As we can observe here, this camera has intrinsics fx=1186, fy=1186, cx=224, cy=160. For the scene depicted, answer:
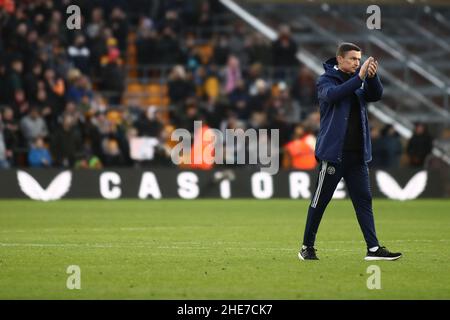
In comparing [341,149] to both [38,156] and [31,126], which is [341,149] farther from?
[31,126]

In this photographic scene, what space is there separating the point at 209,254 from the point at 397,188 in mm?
15076

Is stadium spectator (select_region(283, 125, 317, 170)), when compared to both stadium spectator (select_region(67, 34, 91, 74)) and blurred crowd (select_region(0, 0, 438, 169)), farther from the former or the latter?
stadium spectator (select_region(67, 34, 91, 74))

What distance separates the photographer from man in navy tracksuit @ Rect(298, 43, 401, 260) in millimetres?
12859

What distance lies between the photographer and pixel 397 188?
2859 centimetres

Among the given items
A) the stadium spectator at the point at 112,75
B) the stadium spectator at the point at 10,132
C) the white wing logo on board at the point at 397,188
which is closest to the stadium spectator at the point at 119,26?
the stadium spectator at the point at 112,75

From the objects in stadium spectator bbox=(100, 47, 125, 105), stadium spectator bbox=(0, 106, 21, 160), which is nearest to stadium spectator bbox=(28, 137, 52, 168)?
stadium spectator bbox=(0, 106, 21, 160)

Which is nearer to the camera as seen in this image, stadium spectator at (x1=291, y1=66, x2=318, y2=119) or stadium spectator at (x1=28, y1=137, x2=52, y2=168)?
stadium spectator at (x1=28, y1=137, x2=52, y2=168)

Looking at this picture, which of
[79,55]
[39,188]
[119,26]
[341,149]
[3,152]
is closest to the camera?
[341,149]

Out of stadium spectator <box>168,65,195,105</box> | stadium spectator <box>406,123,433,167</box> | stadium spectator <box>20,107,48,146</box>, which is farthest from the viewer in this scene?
stadium spectator <box>168,65,195,105</box>

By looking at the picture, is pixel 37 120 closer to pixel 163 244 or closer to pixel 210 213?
pixel 210 213

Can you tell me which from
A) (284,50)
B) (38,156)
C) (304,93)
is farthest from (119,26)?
(38,156)

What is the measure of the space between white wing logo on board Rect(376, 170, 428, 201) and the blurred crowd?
45.6 inches

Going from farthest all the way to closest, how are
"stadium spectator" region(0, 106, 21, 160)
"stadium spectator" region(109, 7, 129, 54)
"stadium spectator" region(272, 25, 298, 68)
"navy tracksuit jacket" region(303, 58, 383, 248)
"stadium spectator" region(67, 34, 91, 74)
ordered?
"stadium spectator" region(272, 25, 298, 68), "stadium spectator" region(109, 7, 129, 54), "stadium spectator" region(67, 34, 91, 74), "stadium spectator" region(0, 106, 21, 160), "navy tracksuit jacket" region(303, 58, 383, 248)

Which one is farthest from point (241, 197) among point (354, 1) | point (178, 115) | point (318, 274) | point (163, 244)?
point (318, 274)
